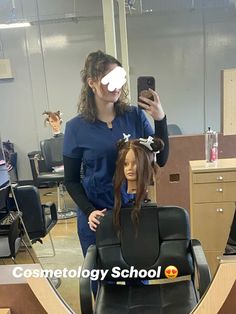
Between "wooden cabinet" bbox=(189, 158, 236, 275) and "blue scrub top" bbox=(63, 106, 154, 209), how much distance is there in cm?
56

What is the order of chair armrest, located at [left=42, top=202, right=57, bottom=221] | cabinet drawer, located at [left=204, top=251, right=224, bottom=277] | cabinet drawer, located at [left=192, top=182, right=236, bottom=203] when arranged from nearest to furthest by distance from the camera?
cabinet drawer, located at [left=204, top=251, right=224, bottom=277] < chair armrest, located at [left=42, top=202, right=57, bottom=221] < cabinet drawer, located at [left=192, top=182, right=236, bottom=203]

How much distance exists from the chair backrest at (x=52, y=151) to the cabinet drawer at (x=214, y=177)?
2.18 ft

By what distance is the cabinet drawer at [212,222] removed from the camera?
1.37 metres

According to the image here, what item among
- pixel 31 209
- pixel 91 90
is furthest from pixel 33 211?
pixel 91 90

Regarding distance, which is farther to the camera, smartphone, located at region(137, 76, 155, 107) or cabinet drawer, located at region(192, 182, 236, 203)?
cabinet drawer, located at region(192, 182, 236, 203)

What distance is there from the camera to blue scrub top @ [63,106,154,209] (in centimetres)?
101

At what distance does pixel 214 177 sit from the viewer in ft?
5.07

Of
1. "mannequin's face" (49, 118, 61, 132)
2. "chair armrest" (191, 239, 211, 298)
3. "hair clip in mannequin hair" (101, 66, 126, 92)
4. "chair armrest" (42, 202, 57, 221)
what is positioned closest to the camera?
"chair armrest" (191, 239, 211, 298)

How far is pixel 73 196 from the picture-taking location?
3.48ft

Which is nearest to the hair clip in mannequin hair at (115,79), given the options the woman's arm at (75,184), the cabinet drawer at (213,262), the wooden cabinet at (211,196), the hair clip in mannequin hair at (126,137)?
the hair clip in mannequin hair at (126,137)

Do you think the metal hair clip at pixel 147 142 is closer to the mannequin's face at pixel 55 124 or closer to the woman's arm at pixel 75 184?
the woman's arm at pixel 75 184

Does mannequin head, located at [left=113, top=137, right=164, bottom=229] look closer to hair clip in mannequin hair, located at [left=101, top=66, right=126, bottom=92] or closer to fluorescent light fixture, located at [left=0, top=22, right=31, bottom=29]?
hair clip in mannequin hair, located at [left=101, top=66, right=126, bottom=92]

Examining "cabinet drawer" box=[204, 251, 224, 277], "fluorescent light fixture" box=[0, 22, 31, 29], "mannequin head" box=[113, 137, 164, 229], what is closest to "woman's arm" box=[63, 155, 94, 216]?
"mannequin head" box=[113, 137, 164, 229]

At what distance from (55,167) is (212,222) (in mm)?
771
